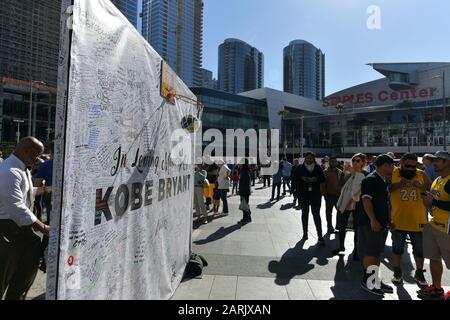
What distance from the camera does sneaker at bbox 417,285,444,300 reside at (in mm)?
4328

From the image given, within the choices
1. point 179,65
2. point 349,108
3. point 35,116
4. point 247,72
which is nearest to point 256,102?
point 179,65

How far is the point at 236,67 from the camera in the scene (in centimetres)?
10981

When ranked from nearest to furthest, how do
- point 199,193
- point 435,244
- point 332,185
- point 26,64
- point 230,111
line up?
point 435,244, point 332,185, point 199,193, point 26,64, point 230,111

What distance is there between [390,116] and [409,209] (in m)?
74.3

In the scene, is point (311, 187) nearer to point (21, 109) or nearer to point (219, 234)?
point (219, 234)

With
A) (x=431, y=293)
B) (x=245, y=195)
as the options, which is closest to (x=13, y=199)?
(x=431, y=293)

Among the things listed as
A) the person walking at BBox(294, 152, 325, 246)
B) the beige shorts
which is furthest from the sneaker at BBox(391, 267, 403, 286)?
the person walking at BBox(294, 152, 325, 246)

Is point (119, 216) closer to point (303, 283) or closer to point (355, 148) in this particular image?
point (303, 283)

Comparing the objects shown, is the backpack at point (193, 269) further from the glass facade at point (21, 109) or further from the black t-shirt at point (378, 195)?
the glass facade at point (21, 109)

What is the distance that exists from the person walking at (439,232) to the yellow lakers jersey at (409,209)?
24 centimetres

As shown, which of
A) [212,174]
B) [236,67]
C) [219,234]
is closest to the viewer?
[219,234]

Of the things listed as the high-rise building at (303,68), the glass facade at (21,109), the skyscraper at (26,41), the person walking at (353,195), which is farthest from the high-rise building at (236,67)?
the person walking at (353,195)

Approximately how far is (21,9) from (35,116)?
92.3 ft

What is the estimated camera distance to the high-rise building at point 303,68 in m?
102
